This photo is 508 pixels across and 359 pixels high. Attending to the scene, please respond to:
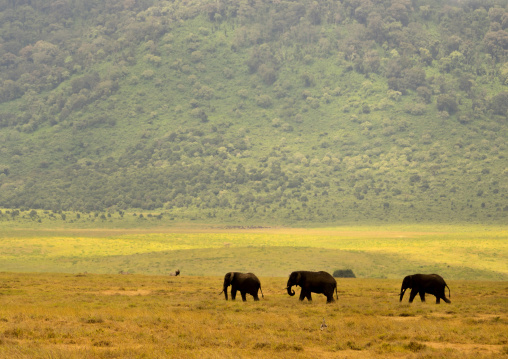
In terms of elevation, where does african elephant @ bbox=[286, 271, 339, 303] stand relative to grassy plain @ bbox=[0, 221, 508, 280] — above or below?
above

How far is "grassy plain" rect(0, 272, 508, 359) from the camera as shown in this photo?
2022 cm

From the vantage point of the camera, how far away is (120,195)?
175 meters

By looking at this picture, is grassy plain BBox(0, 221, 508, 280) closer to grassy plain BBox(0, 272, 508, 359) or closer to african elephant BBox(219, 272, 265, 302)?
grassy plain BBox(0, 272, 508, 359)

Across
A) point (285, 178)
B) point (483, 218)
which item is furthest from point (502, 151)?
point (285, 178)

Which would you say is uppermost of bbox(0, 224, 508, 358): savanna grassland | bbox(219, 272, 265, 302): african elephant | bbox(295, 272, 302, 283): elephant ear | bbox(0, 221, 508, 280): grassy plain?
bbox(295, 272, 302, 283): elephant ear

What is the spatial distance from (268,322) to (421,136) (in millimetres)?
180578

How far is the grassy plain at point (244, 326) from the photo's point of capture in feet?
66.3

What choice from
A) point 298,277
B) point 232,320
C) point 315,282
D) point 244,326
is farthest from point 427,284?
point 244,326

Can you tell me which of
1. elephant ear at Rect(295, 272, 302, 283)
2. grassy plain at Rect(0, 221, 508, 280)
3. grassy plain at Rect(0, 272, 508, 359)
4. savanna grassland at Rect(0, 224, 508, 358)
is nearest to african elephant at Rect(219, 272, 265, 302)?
savanna grassland at Rect(0, 224, 508, 358)

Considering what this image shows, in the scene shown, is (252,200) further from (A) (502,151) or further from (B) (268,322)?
(B) (268,322)

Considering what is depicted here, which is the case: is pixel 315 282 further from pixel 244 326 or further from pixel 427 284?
pixel 244 326

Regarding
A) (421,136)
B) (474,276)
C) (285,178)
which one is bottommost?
(474,276)

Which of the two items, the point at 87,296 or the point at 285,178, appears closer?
the point at 87,296

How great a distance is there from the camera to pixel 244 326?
81.0ft
